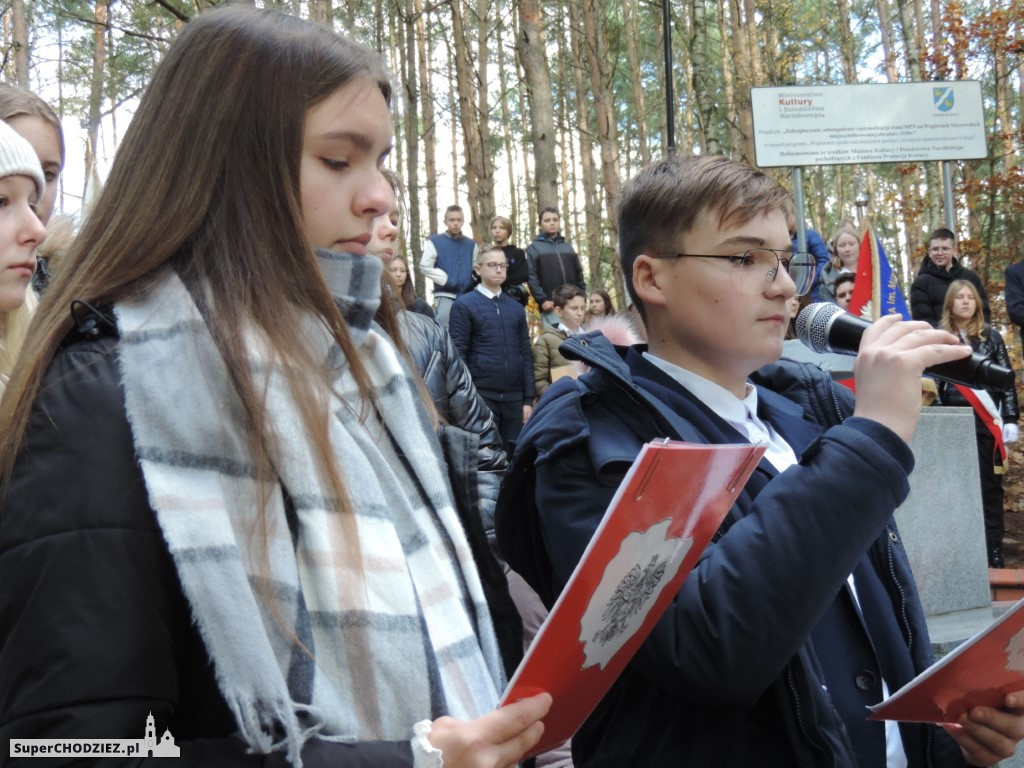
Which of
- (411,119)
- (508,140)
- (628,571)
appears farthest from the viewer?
(508,140)

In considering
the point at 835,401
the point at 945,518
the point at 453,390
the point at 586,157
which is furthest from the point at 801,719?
the point at 586,157

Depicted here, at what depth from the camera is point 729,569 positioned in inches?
63.1

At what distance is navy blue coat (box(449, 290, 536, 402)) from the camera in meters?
9.50

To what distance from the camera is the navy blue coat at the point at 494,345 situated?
9.50m

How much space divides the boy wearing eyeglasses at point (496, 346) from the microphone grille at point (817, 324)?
733 centimetres

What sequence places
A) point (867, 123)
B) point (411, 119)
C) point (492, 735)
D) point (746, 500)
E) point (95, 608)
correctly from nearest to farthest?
point (95, 608), point (492, 735), point (746, 500), point (867, 123), point (411, 119)

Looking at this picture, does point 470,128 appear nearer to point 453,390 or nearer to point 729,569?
point 453,390

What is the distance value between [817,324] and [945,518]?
2692 mm

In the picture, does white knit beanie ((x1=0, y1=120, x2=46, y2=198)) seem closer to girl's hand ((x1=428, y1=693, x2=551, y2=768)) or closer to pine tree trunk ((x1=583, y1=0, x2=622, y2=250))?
girl's hand ((x1=428, y1=693, x2=551, y2=768))

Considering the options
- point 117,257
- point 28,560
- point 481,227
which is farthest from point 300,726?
point 481,227

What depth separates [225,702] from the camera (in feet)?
3.76

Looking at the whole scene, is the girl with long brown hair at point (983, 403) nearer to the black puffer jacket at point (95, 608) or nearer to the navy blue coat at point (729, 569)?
the navy blue coat at point (729, 569)

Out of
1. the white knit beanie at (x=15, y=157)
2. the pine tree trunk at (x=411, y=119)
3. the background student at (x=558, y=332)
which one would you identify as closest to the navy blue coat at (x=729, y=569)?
the white knit beanie at (x=15, y=157)

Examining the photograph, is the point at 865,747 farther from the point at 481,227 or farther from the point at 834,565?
the point at 481,227
